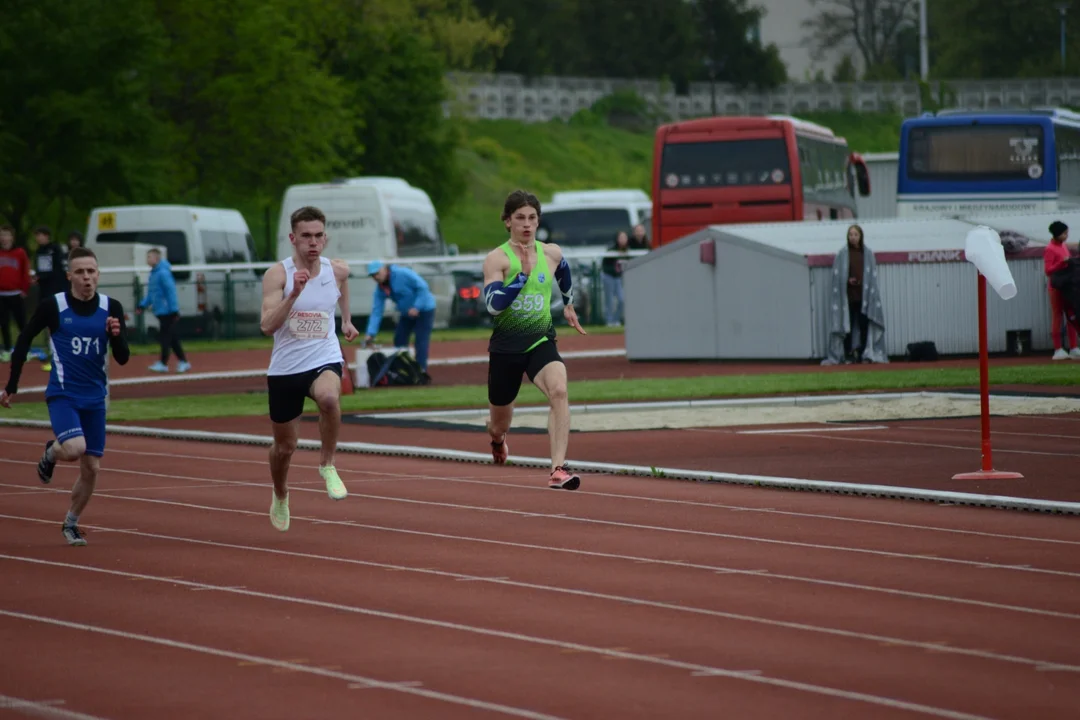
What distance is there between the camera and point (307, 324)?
11.1 meters

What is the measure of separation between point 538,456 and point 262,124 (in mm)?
34933

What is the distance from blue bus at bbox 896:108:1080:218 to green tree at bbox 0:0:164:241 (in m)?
17.7

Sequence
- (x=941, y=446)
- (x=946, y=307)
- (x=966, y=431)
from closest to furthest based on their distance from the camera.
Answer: (x=941, y=446), (x=966, y=431), (x=946, y=307)

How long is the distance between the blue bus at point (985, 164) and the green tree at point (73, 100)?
58.0ft

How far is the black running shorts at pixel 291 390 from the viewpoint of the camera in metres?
11.1

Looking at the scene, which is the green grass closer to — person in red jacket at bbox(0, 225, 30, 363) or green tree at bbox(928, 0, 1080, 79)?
person in red jacket at bbox(0, 225, 30, 363)

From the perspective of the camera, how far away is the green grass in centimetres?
2155

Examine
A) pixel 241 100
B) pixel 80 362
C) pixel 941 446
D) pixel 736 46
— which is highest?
pixel 736 46

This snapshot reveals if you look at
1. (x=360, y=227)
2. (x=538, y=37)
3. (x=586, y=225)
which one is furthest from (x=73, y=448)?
(x=538, y=37)

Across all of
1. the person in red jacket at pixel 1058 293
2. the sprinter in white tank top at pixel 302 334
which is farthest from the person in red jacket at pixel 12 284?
the sprinter in white tank top at pixel 302 334

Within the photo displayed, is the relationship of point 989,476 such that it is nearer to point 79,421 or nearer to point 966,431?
point 966,431

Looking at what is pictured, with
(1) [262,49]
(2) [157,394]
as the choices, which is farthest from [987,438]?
(1) [262,49]

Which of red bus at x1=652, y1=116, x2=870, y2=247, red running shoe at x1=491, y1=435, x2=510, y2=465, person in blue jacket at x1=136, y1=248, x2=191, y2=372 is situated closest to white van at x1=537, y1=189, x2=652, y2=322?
red bus at x1=652, y1=116, x2=870, y2=247

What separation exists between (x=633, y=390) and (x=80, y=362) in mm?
12483
